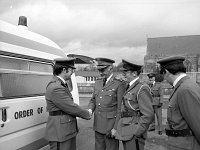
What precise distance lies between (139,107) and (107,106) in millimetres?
767

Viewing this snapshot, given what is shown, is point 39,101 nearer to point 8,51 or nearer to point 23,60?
point 23,60

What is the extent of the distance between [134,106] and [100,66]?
1010 millimetres

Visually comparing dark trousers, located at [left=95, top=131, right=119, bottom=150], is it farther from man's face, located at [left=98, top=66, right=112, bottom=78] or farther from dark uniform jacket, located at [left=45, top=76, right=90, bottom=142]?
man's face, located at [left=98, top=66, right=112, bottom=78]

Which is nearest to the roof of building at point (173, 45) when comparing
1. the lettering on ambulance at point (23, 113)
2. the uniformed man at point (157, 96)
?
the uniformed man at point (157, 96)

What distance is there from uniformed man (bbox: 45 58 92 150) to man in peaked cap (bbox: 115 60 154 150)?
60 cm

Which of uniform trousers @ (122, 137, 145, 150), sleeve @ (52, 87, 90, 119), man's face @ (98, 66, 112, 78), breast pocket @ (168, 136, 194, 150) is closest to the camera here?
breast pocket @ (168, 136, 194, 150)

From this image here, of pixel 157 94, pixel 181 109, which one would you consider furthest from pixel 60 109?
pixel 157 94

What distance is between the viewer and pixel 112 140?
3.76 meters

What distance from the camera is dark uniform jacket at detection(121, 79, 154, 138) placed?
121 inches

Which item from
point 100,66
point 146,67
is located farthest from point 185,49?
point 100,66

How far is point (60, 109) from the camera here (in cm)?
310

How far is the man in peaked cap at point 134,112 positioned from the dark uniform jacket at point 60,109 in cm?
63

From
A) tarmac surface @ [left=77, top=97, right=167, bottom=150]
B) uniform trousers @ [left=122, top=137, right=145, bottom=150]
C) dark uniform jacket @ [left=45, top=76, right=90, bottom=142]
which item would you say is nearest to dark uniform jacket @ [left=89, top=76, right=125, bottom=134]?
uniform trousers @ [left=122, top=137, right=145, bottom=150]

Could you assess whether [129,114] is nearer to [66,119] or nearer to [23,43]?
[66,119]
